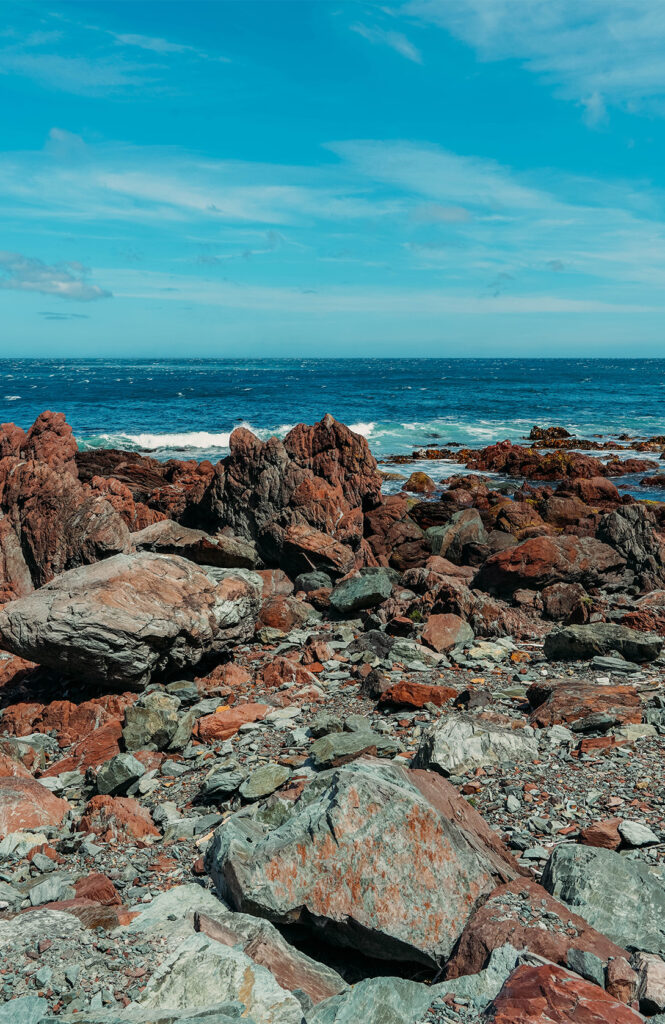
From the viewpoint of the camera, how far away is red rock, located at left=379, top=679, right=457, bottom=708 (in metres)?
8.80

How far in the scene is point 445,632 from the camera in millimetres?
11211

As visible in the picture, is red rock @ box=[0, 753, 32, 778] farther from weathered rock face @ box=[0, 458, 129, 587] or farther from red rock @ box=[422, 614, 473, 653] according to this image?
weathered rock face @ box=[0, 458, 129, 587]

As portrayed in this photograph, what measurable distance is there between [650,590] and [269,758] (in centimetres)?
1026

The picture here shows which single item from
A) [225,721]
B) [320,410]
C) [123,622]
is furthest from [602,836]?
[320,410]

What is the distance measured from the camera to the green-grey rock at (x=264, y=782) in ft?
22.7

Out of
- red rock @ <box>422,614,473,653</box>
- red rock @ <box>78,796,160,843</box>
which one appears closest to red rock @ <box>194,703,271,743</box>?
red rock @ <box>78,796,160,843</box>

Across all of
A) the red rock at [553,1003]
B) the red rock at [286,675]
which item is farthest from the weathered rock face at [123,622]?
the red rock at [553,1003]

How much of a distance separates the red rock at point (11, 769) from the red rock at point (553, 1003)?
5816 mm

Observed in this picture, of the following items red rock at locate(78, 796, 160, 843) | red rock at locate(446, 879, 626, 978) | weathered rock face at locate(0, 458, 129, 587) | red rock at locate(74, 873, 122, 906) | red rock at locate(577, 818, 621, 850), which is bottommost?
red rock at locate(78, 796, 160, 843)

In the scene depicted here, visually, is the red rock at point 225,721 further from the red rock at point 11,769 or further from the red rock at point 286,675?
the red rock at point 11,769

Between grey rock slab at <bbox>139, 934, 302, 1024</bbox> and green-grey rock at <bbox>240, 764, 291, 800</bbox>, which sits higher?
grey rock slab at <bbox>139, 934, 302, 1024</bbox>

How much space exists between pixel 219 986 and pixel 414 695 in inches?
197

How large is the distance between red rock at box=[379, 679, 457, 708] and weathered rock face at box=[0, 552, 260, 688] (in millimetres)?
2957

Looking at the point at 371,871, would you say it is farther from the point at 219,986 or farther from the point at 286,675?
the point at 286,675
